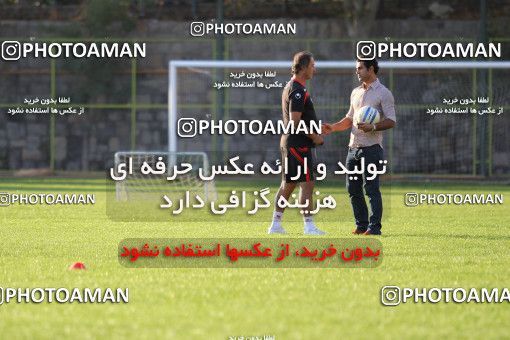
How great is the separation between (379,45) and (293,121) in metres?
21.9

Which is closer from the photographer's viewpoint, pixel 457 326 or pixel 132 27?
pixel 457 326

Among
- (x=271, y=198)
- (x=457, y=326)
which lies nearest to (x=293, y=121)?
(x=457, y=326)

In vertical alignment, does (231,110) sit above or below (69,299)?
above

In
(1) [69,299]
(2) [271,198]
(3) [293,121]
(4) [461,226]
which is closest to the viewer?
(1) [69,299]

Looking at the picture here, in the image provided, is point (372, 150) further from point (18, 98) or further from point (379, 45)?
point (18, 98)

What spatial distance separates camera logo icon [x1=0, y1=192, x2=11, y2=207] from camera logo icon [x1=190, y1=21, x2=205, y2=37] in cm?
1290

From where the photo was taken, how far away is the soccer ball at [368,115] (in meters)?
14.9

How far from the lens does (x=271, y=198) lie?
2422 centimetres

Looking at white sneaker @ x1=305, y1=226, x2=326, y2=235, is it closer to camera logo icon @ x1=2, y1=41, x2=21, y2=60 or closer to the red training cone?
the red training cone

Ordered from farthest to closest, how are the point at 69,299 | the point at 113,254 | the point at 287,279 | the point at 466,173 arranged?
the point at 466,173 < the point at 113,254 < the point at 287,279 < the point at 69,299

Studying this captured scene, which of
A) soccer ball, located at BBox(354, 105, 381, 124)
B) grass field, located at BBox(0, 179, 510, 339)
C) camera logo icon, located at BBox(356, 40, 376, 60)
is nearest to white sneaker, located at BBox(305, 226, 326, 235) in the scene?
grass field, located at BBox(0, 179, 510, 339)

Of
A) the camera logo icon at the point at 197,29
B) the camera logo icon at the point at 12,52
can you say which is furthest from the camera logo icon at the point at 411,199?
A: the camera logo icon at the point at 12,52

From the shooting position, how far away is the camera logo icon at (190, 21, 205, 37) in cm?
3716

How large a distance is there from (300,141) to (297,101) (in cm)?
46
